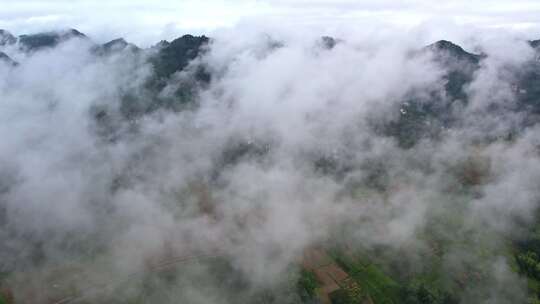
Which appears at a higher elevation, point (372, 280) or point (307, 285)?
point (307, 285)

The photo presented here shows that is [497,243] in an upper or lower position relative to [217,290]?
lower

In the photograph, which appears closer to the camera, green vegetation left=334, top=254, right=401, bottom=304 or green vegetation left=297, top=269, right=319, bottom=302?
green vegetation left=297, top=269, right=319, bottom=302

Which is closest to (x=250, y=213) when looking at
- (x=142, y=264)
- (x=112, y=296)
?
(x=142, y=264)

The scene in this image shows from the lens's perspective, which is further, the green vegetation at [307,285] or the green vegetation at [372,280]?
the green vegetation at [372,280]

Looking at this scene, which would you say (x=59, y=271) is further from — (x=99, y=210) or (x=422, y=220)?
(x=422, y=220)

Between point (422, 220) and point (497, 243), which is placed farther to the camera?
point (422, 220)

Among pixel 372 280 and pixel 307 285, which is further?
pixel 372 280

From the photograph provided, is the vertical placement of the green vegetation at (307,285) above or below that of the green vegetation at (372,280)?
above

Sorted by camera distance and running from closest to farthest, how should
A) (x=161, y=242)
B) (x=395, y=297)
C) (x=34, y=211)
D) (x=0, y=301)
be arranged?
1. (x=0, y=301)
2. (x=395, y=297)
3. (x=161, y=242)
4. (x=34, y=211)

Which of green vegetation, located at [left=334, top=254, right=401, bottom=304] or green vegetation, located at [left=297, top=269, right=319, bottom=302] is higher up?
green vegetation, located at [left=297, top=269, right=319, bottom=302]

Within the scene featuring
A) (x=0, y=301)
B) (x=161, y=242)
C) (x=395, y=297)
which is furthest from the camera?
(x=161, y=242)
